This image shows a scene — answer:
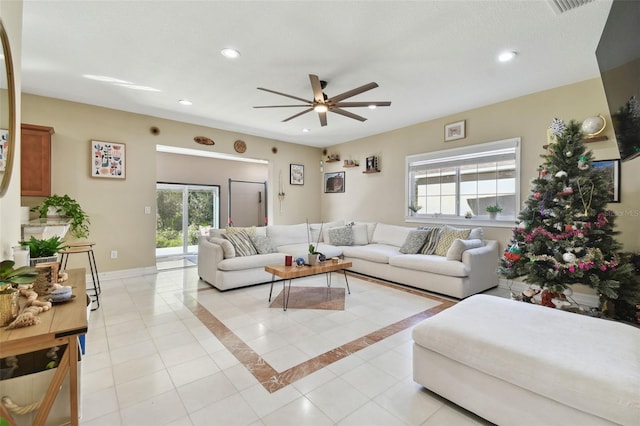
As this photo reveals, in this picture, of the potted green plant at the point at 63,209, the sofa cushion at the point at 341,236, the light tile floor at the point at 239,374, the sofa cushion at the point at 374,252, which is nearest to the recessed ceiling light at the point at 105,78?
the potted green plant at the point at 63,209

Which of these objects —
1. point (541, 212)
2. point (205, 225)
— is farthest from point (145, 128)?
point (541, 212)

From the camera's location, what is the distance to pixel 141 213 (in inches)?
193

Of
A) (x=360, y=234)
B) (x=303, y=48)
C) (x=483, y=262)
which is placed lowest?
(x=483, y=262)

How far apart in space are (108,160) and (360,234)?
445 cm

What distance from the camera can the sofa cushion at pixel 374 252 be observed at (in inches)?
179

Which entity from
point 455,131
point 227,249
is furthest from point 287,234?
point 455,131

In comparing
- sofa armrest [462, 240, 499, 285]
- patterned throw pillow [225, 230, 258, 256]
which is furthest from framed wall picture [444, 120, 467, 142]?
patterned throw pillow [225, 230, 258, 256]

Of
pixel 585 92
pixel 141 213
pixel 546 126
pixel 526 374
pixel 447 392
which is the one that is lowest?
pixel 447 392

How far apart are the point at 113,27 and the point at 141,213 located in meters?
3.15

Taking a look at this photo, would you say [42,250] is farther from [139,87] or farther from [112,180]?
[112,180]

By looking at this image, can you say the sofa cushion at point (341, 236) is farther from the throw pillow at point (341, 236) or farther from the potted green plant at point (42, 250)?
the potted green plant at point (42, 250)

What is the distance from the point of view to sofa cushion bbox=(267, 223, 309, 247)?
17.2ft

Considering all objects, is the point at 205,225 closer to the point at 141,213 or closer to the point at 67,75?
the point at 141,213

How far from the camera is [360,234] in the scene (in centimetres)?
562
